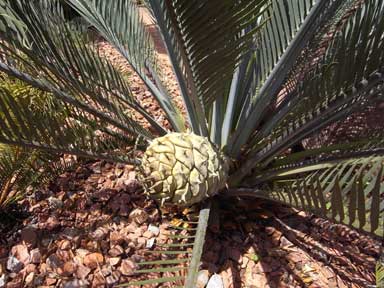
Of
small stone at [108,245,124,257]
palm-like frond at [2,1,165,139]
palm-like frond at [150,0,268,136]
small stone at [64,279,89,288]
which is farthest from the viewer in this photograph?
small stone at [108,245,124,257]

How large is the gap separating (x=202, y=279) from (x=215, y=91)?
0.61 metres

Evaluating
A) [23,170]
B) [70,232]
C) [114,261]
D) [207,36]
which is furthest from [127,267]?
[207,36]

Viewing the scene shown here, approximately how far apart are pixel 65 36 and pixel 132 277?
0.81m

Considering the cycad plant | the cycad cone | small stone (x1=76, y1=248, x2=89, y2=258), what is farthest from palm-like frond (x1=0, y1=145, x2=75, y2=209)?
the cycad cone

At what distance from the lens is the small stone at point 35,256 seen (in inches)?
54.1

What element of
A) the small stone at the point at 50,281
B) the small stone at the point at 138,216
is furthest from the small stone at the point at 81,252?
the small stone at the point at 138,216

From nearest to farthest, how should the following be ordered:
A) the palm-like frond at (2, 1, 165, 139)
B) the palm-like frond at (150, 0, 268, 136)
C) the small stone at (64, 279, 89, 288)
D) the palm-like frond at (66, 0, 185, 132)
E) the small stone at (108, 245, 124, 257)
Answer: the palm-like frond at (150, 0, 268, 136), the palm-like frond at (2, 1, 165, 139), the small stone at (64, 279, 89, 288), the small stone at (108, 245, 124, 257), the palm-like frond at (66, 0, 185, 132)

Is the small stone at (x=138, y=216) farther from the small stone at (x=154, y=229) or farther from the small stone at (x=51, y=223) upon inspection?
the small stone at (x=51, y=223)

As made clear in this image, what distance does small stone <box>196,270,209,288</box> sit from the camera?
1303 mm

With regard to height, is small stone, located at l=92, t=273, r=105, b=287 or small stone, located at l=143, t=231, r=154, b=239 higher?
small stone, located at l=143, t=231, r=154, b=239

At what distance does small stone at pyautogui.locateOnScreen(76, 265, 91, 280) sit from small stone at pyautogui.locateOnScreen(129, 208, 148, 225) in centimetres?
27

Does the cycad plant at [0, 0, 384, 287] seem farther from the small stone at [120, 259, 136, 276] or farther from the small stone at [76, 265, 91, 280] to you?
the small stone at [76, 265, 91, 280]

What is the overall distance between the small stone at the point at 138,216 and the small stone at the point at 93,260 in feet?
0.66

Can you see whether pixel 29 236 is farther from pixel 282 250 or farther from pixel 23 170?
pixel 282 250
